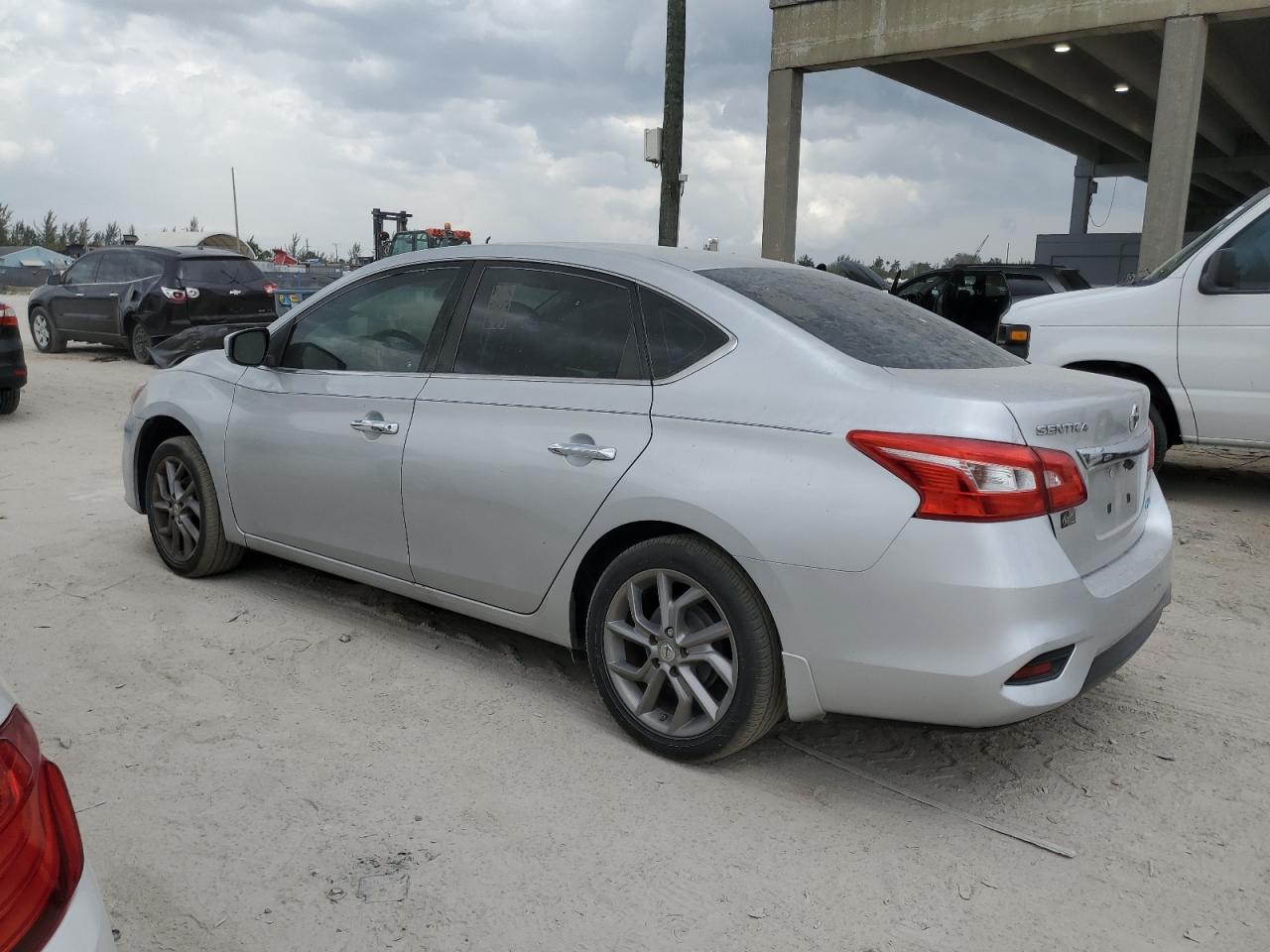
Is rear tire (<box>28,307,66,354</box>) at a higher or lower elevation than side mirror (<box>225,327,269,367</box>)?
lower

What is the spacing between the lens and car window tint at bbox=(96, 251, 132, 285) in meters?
14.6

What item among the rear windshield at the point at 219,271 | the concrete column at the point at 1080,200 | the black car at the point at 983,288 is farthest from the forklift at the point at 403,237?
the concrete column at the point at 1080,200

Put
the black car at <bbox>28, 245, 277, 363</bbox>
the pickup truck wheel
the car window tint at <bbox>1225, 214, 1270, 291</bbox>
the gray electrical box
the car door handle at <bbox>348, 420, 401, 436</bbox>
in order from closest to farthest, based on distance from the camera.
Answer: the car door handle at <bbox>348, 420, 401, 436</bbox> < the car window tint at <bbox>1225, 214, 1270, 291</bbox> < the pickup truck wheel < the gray electrical box < the black car at <bbox>28, 245, 277, 363</bbox>

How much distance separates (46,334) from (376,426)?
14542mm

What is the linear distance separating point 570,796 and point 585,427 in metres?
1.13

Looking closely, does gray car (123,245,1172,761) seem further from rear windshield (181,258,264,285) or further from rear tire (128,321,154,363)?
rear tire (128,321,154,363)

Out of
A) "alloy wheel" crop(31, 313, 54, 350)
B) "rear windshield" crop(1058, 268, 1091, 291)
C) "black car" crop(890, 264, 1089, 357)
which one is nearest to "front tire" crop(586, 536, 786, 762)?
"black car" crop(890, 264, 1089, 357)

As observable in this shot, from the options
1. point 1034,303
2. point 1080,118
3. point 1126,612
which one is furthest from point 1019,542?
point 1080,118

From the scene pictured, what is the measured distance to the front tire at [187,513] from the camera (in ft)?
15.7

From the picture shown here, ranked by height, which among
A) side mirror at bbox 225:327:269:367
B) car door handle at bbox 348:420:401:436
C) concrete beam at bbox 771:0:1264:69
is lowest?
car door handle at bbox 348:420:401:436

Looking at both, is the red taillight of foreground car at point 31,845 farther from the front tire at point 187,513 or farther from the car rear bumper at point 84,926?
the front tire at point 187,513

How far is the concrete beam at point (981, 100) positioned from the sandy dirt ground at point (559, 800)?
14.2 meters

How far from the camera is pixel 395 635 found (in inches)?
171

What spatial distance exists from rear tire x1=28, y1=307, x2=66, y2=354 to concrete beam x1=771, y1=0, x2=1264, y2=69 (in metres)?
11.3
